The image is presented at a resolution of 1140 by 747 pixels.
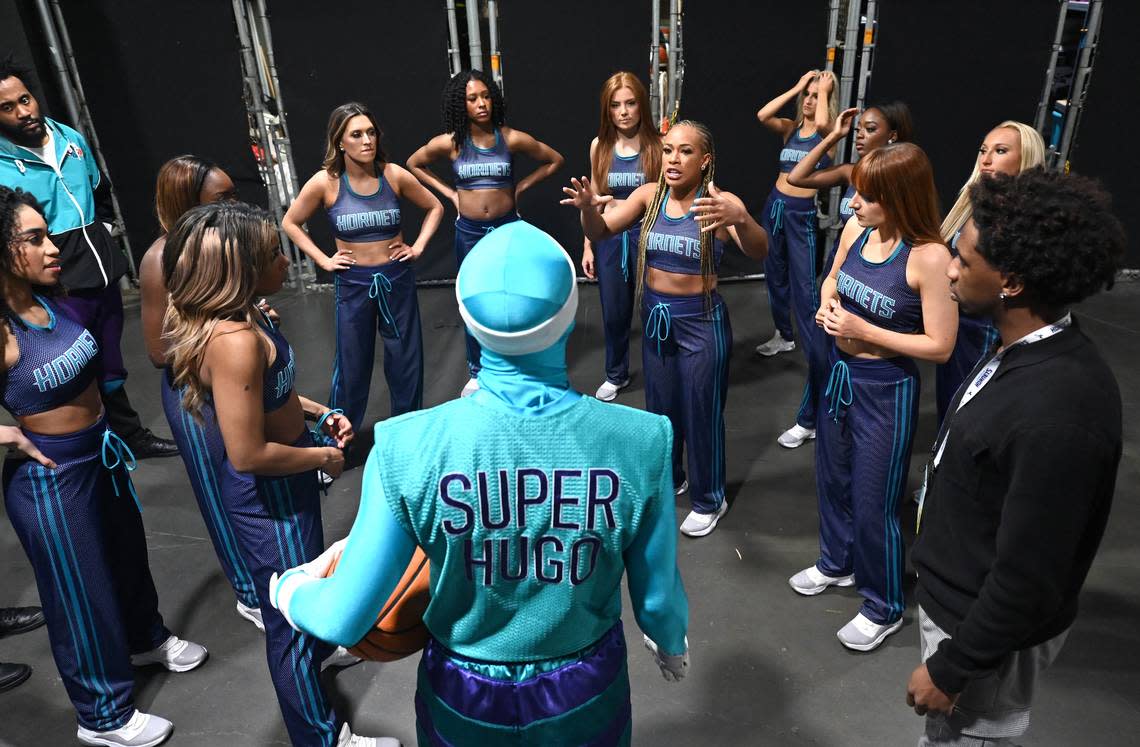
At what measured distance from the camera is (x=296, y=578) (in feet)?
5.22

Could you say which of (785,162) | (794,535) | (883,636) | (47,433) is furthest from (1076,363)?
(785,162)

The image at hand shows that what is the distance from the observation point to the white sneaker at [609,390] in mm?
5059

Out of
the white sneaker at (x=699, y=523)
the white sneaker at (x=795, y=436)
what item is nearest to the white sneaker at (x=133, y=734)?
the white sneaker at (x=699, y=523)

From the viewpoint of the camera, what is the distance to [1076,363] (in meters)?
1.65

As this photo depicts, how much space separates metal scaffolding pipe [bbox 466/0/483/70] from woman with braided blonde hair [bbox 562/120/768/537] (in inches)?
124

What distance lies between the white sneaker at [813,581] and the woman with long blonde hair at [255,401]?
1.82m

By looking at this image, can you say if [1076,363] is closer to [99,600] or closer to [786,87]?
[99,600]

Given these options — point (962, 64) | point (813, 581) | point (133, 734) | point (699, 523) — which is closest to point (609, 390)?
point (699, 523)

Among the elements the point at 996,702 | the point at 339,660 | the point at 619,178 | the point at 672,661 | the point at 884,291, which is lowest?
the point at 339,660

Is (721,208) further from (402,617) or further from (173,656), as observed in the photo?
(173,656)

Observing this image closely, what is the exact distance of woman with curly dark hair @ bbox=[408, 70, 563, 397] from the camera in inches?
192

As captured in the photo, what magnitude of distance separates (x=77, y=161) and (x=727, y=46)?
4419 mm

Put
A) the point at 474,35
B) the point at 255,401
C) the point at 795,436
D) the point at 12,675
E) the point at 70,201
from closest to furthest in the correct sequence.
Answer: the point at 255,401 → the point at 12,675 → the point at 70,201 → the point at 795,436 → the point at 474,35

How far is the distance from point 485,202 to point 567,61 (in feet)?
6.75
